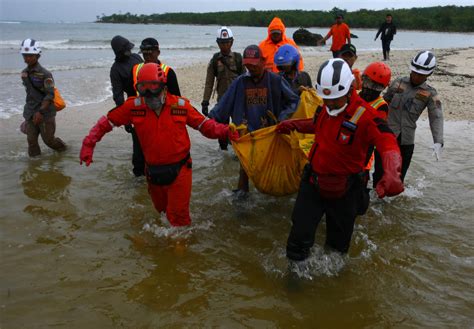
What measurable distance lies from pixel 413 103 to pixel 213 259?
2901 millimetres

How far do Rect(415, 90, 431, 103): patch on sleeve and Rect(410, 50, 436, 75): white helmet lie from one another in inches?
9.1

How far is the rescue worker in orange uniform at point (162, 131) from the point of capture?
372cm

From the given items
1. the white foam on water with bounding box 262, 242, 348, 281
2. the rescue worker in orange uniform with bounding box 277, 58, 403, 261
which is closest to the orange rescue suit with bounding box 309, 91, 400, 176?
the rescue worker in orange uniform with bounding box 277, 58, 403, 261

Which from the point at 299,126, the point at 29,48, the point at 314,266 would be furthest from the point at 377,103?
the point at 29,48

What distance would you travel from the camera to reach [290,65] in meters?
5.36

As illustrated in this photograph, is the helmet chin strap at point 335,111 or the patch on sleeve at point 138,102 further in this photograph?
the patch on sleeve at point 138,102

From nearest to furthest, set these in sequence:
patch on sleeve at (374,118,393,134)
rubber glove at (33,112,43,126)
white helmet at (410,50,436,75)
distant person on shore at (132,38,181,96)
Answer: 1. patch on sleeve at (374,118,393,134)
2. white helmet at (410,50,436,75)
3. distant person on shore at (132,38,181,96)
4. rubber glove at (33,112,43,126)

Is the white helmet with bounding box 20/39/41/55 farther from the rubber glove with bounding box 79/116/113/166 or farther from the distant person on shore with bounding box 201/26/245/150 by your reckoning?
the rubber glove with bounding box 79/116/113/166

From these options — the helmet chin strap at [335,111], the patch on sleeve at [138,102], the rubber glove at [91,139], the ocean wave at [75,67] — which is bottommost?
the ocean wave at [75,67]

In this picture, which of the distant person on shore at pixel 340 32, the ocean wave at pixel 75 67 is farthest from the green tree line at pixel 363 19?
the distant person on shore at pixel 340 32

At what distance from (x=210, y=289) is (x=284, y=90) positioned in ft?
7.76

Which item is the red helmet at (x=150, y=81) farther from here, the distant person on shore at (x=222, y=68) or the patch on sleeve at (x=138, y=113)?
the distant person on shore at (x=222, y=68)

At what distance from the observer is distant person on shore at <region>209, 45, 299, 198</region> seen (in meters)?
4.66

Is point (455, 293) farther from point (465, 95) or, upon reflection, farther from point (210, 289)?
point (465, 95)
